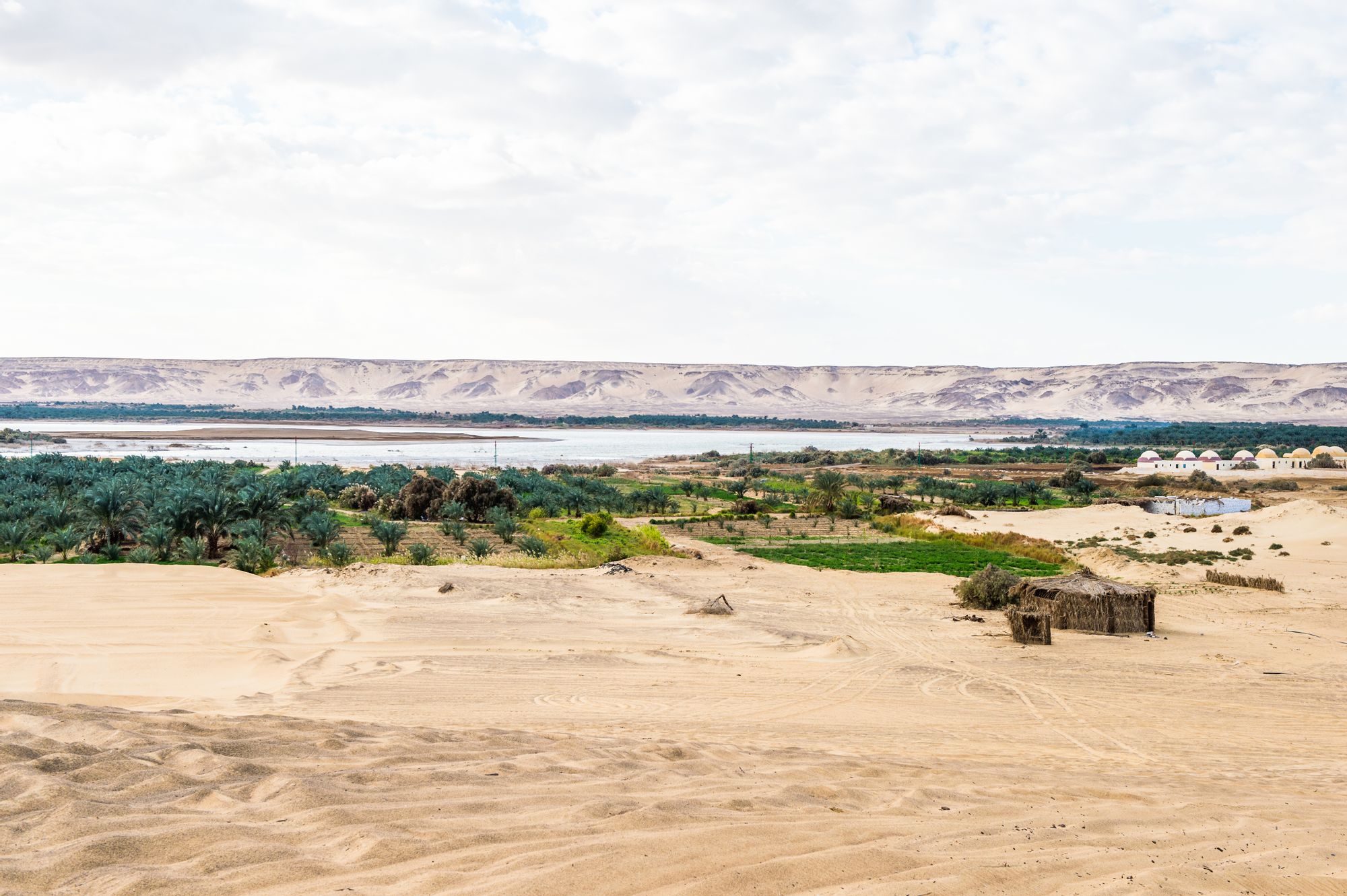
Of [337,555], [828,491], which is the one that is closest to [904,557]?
[828,491]

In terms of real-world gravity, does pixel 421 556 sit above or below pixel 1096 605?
above

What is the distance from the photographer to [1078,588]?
1756 cm

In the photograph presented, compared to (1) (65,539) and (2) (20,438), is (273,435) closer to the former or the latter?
(2) (20,438)

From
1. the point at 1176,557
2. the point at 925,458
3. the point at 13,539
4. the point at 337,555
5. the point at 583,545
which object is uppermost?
the point at 13,539

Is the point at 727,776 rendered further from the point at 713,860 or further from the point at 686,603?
the point at 686,603

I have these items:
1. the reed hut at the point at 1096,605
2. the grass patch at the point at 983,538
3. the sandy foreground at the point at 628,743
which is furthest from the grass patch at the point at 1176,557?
the reed hut at the point at 1096,605

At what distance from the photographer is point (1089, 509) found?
42.9 m

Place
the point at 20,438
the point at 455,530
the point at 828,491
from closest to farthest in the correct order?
the point at 455,530
the point at 828,491
the point at 20,438

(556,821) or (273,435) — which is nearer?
(556,821)

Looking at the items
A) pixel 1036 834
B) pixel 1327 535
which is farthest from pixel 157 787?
pixel 1327 535

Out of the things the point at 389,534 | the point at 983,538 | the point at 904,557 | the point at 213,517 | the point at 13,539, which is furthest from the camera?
the point at 983,538

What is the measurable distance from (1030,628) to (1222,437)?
10824cm

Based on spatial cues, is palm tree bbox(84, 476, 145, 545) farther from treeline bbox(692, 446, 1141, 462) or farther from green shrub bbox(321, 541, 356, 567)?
treeline bbox(692, 446, 1141, 462)

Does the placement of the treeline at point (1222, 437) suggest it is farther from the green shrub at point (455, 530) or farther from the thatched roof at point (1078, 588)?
the green shrub at point (455, 530)
